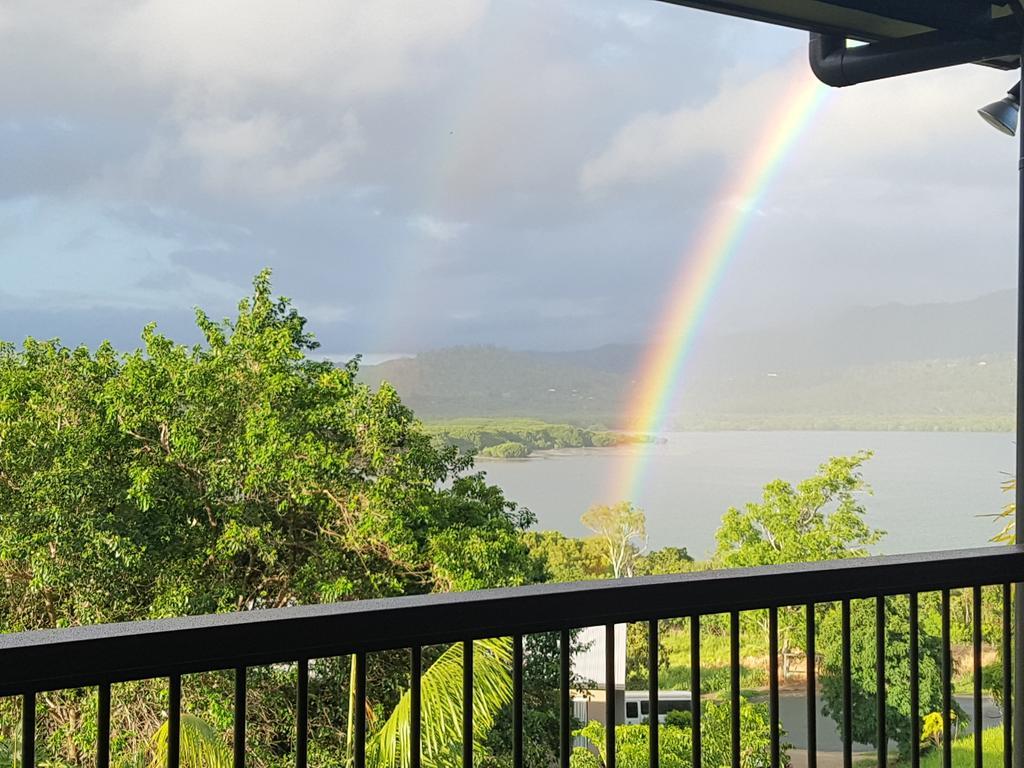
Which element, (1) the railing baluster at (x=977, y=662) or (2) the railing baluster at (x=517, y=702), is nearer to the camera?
(2) the railing baluster at (x=517, y=702)

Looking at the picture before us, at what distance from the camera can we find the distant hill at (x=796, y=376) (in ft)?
55.6

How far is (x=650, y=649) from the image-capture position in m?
1.42

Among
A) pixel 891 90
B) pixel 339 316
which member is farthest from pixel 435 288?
pixel 891 90

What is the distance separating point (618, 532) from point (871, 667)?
4.46m

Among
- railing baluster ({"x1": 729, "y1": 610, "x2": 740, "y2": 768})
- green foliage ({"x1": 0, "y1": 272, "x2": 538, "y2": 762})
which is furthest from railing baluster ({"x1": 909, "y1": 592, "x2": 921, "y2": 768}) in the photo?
green foliage ({"x1": 0, "y1": 272, "x2": 538, "y2": 762})

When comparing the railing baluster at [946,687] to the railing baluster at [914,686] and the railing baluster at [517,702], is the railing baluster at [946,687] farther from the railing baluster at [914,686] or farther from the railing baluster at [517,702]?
the railing baluster at [517,702]

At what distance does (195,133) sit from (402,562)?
40.4 ft

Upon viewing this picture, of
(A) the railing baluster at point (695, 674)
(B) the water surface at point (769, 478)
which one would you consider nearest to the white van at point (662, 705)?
(B) the water surface at point (769, 478)

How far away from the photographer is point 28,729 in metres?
1.02

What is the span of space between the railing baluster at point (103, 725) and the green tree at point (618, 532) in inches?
578

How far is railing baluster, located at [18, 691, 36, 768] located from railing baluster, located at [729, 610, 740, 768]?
0.89m

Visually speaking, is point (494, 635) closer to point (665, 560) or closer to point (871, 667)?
point (665, 560)

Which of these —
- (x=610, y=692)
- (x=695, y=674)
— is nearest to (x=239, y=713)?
(x=610, y=692)

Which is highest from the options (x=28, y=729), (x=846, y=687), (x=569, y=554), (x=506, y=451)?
(x=28, y=729)
